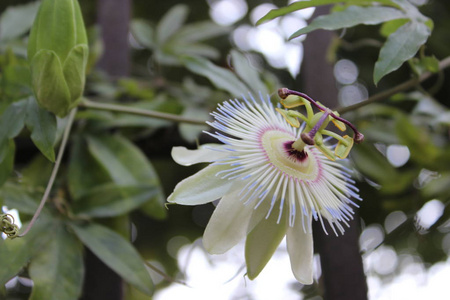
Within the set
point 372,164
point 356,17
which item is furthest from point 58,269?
point 372,164

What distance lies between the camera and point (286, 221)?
57cm

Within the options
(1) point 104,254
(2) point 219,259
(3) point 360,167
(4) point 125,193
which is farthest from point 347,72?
(1) point 104,254

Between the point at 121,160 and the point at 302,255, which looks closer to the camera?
the point at 302,255

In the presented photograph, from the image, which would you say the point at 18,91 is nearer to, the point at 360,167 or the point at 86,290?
the point at 86,290

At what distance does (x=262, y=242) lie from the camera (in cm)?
57

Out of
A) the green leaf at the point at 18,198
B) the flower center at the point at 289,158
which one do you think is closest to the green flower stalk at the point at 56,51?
the green leaf at the point at 18,198

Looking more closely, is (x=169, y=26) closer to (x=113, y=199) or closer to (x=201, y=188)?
(x=113, y=199)

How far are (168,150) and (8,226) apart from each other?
1.61ft

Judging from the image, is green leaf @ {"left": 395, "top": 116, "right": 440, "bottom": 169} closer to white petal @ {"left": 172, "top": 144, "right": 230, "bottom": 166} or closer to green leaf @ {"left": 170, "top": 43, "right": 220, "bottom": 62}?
green leaf @ {"left": 170, "top": 43, "right": 220, "bottom": 62}

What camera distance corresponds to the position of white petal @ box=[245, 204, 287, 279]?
0.57m

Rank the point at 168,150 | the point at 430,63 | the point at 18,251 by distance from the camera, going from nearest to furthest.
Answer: the point at 18,251 → the point at 430,63 → the point at 168,150

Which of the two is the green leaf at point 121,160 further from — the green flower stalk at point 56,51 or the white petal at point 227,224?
the white petal at point 227,224

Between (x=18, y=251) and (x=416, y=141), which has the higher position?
(x=18, y=251)

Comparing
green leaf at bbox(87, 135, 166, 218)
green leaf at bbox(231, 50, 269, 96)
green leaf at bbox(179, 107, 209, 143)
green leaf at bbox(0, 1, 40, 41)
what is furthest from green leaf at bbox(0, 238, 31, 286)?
green leaf at bbox(0, 1, 40, 41)
